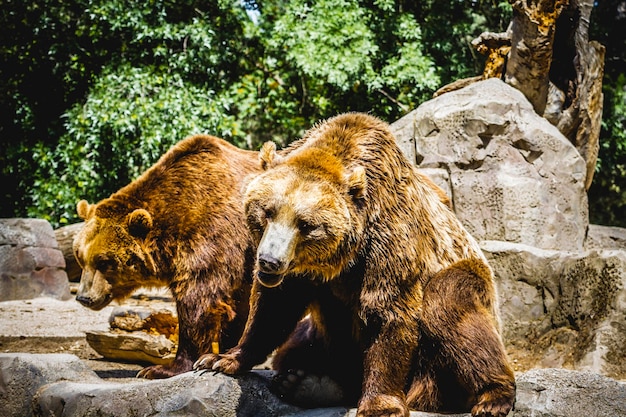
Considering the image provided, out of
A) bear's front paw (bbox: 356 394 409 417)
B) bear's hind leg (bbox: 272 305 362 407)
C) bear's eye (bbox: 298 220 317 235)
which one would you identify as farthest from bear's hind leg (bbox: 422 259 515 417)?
bear's eye (bbox: 298 220 317 235)

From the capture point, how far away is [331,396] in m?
3.72

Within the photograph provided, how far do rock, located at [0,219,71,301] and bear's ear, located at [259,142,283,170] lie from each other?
19.9 feet

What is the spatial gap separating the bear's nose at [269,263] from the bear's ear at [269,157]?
703 millimetres

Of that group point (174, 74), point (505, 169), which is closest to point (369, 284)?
point (505, 169)

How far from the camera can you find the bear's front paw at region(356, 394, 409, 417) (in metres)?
3.28

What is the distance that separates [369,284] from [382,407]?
1.90 feet

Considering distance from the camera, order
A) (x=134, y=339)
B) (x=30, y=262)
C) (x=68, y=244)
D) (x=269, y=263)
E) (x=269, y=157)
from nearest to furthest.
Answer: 1. (x=269, y=263)
2. (x=269, y=157)
3. (x=134, y=339)
4. (x=30, y=262)
5. (x=68, y=244)

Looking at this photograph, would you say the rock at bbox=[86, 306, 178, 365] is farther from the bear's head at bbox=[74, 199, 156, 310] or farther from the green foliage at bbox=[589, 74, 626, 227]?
the green foliage at bbox=[589, 74, 626, 227]

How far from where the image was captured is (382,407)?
3.29 meters

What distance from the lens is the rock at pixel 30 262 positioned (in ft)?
28.1

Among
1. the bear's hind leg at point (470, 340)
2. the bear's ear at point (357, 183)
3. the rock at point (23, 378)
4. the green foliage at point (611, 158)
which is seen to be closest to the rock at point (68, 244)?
the rock at point (23, 378)

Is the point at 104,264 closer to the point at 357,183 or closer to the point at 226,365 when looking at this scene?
the point at 226,365

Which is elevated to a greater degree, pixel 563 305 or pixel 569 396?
pixel 569 396

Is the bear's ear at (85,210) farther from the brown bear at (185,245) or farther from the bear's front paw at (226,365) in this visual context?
the bear's front paw at (226,365)
